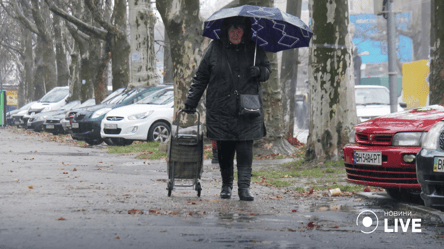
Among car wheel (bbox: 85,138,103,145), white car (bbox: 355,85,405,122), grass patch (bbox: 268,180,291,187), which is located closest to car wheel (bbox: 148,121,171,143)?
car wheel (bbox: 85,138,103,145)

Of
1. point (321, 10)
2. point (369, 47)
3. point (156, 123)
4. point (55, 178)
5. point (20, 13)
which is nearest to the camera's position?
point (55, 178)

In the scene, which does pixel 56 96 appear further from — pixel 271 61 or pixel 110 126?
pixel 271 61

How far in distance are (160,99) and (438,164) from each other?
1307cm

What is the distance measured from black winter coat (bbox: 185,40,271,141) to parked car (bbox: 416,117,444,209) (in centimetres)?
209

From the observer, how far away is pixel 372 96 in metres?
21.0

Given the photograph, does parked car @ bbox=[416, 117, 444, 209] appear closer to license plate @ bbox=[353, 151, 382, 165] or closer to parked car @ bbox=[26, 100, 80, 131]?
license plate @ bbox=[353, 151, 382, 165]

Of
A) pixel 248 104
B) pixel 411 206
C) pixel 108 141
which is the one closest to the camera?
pixel 411 206

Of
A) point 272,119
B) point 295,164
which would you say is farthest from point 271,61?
point 295,164

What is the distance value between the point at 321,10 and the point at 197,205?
203 inches

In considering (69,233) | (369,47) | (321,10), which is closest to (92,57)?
(321,10)

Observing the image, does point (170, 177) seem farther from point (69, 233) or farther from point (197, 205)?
point (69, 233)

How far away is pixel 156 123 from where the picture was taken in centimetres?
1772

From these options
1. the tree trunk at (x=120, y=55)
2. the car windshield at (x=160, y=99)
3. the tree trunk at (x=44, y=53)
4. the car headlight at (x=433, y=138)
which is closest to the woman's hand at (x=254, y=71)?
the car headlight at (x=433, y=138)

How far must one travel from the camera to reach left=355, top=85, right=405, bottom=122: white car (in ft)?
64.2
